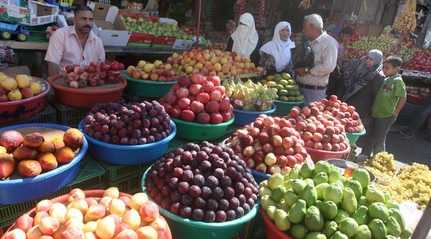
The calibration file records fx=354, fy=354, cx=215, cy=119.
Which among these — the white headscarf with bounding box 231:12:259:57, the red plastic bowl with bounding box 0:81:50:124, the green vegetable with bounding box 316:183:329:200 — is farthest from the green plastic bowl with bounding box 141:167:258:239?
the white headscarf with bounding box 231:12:259:57

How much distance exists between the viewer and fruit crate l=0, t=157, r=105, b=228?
1833 mm

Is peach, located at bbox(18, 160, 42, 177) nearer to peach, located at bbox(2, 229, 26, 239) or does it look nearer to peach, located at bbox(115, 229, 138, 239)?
peach, located at bbox(2, 229, 26, 239)

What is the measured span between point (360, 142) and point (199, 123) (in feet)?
12.8

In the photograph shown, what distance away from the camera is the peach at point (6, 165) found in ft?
5.53

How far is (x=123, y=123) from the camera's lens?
7.32 feet

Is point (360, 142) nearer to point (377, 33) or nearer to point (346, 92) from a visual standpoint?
point (346, 92)

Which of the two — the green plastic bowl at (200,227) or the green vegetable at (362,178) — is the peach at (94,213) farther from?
the green vegetable at (362,178)

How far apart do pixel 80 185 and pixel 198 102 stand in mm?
1097

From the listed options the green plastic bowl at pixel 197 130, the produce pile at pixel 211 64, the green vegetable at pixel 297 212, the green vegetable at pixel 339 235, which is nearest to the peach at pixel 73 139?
the green plastic bowl at pixel 197 130

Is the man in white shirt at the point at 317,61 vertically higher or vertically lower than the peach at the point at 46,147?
higher

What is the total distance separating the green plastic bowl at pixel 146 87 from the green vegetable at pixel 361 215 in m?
2.04

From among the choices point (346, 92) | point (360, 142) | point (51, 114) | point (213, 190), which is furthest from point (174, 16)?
point (213, 190)

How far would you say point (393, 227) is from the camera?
184cm

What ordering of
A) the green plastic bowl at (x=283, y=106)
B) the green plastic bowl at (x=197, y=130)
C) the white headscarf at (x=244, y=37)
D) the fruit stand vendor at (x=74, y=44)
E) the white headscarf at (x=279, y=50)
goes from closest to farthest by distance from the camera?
1. the green plastic bowl at (x=197, y=130)
2. the fruit stand vendor at (x=74, y=44)
3. the green plastic bowl at (x=283, y=106)
4. the white headscarf at (x=279, y=50)
5. the white headscarf at (x=244, y=37)
